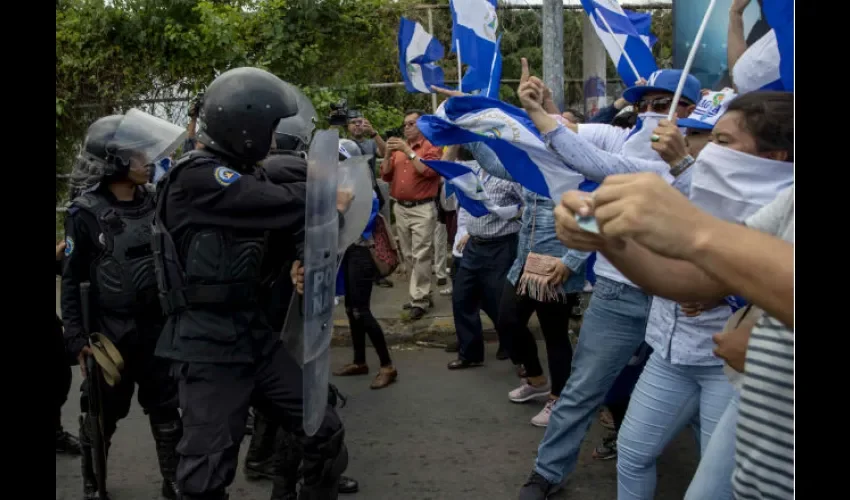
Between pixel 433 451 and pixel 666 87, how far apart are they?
2.41 m

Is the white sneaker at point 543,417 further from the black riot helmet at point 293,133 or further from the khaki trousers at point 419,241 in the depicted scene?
the khaki trousers at point 419,241

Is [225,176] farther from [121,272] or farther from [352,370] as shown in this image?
[352,370]

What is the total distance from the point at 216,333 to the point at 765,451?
7.08 ft

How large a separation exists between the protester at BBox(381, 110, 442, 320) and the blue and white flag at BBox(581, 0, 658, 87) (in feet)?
10.9

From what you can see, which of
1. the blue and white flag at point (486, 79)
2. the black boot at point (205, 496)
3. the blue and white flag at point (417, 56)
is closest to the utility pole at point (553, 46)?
the blue and white flag at point (417, 56)

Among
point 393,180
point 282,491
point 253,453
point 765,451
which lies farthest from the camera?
point 393,180

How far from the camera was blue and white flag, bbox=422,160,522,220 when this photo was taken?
4.91 metres

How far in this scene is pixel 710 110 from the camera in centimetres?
294

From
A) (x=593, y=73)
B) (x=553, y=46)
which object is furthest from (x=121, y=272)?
(x=593, y=73)

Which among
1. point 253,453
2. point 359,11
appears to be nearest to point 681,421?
point 253,453

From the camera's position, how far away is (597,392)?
3.65 m

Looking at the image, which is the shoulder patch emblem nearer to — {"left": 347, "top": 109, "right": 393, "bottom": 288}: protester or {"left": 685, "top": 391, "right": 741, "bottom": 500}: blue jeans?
{"left": 685, "top": 391, "right": 741, "bottom": 500}: blue jeans

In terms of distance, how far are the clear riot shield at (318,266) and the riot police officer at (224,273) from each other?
16cm
